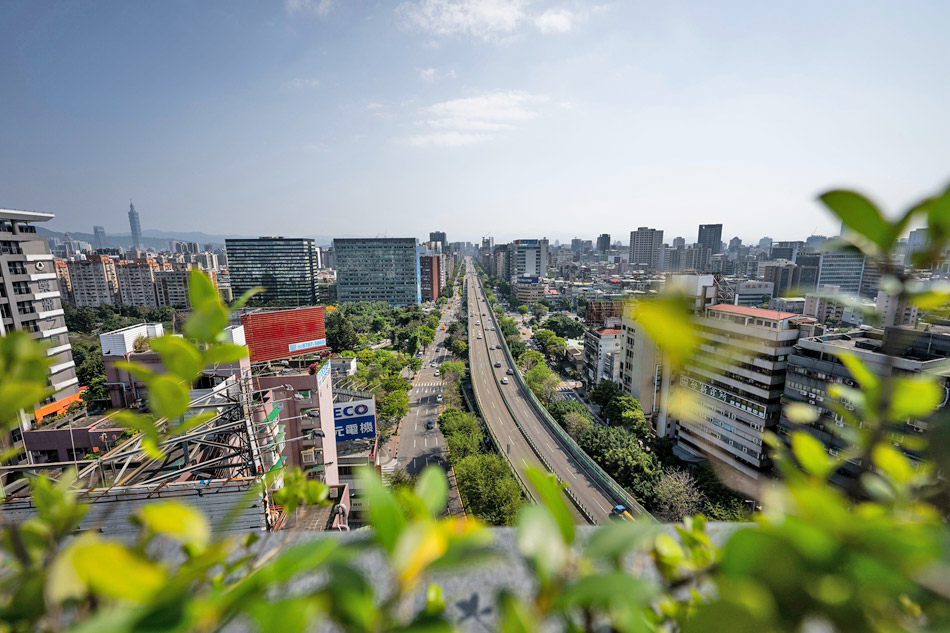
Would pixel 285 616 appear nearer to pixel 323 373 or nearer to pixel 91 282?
pixel 323 373

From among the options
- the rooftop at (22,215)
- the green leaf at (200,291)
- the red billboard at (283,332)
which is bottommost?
the red billboard at (283,332)

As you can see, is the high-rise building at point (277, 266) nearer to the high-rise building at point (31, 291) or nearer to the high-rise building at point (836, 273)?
the high-rise building at point (31, 291)

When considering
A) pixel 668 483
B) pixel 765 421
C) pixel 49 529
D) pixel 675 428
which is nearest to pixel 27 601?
pixel 49 529

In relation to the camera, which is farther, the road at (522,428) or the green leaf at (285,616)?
the road at (522,428)

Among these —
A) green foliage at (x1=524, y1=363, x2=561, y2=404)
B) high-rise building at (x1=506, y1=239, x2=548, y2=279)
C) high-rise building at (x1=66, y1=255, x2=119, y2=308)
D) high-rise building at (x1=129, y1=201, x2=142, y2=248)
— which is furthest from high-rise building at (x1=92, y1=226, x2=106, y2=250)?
green foliage at (x1=524, y1=363, x2=561, y2=404)

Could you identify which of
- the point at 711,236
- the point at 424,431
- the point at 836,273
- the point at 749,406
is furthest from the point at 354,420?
the point at 711,236

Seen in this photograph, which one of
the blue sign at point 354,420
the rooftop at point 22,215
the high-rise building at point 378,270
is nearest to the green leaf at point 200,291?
the blue sign at point 354,420
